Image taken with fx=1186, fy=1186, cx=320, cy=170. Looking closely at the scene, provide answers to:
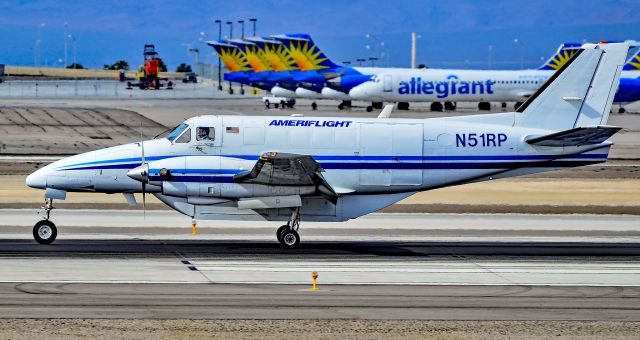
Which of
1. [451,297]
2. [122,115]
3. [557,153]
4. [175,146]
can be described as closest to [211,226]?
[175,146]

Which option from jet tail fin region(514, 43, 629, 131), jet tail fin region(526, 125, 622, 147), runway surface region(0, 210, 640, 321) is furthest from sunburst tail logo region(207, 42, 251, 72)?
jet tail fin region(526, 125, 622, 147)

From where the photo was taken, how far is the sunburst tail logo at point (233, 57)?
13925cm

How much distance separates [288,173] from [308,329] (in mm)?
9070

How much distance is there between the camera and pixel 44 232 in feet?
94.0

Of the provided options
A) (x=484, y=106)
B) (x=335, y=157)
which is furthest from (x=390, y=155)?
(x=484, y=106)

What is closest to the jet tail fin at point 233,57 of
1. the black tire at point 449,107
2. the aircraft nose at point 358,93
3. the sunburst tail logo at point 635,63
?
the aircraft nose at point 358,93

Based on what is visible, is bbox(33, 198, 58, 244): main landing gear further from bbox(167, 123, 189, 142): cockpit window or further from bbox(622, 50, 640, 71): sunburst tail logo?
bbox(622, 50, 640, 71): sunburst tail logo

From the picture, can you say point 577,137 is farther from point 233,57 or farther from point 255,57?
point 233,57

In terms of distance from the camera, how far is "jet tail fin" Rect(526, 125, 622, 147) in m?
29.5

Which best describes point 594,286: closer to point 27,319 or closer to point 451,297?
point 451,297

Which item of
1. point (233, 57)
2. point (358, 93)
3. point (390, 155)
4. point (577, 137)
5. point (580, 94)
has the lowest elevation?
point (390, 155)

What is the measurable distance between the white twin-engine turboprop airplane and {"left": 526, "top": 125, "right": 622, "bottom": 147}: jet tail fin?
0.03 metres

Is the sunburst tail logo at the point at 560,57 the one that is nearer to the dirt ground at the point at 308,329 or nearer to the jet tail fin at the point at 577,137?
the jet tail fin at the point at 577,137

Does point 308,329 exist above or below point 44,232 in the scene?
below
